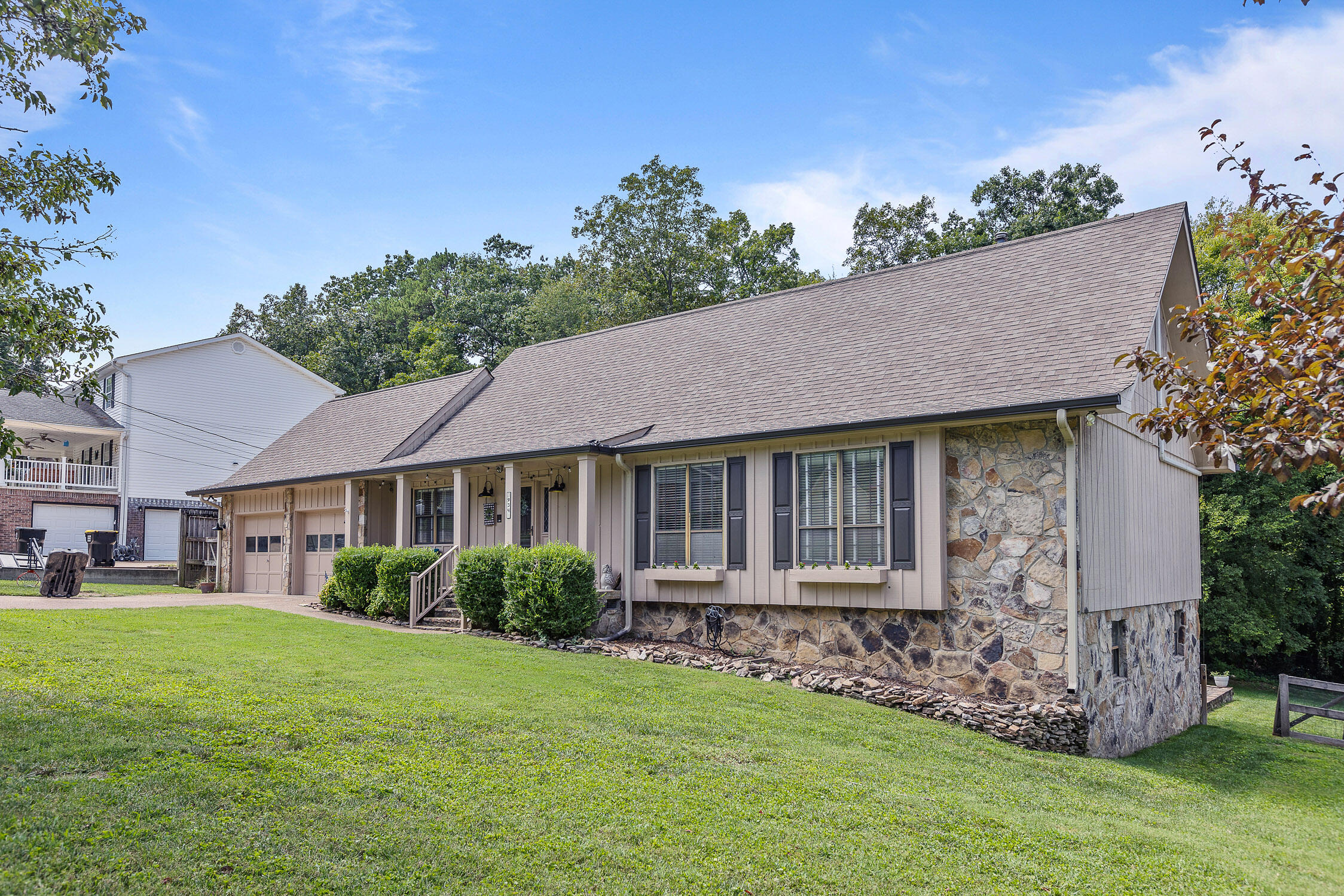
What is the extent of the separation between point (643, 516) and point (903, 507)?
416 centimetres

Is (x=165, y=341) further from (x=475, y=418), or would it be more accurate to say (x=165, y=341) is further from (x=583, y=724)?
(x=583, y=724)

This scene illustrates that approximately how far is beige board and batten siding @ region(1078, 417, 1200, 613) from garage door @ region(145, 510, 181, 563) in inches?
1125

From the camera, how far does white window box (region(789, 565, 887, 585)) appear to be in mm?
10444

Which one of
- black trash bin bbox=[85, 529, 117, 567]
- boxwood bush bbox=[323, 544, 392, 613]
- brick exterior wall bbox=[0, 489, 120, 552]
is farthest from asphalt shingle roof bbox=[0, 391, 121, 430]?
boxwood bush bbox=[323, 544, 392, 613]

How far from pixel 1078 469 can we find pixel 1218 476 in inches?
732

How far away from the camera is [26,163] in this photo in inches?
240

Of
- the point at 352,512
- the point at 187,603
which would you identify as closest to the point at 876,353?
the point at 352,512

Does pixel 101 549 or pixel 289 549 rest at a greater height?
pixel 289 549

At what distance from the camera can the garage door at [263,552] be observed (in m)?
21.0

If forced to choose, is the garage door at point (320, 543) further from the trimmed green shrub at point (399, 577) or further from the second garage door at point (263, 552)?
the trimmed green shrub at point (399, 577)

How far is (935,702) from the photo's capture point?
9.72 m

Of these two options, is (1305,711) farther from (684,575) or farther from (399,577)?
(399,577)

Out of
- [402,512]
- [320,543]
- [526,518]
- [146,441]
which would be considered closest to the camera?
[526,518]

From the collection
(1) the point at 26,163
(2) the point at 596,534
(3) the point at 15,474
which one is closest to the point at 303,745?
(1) the point at 26,163
